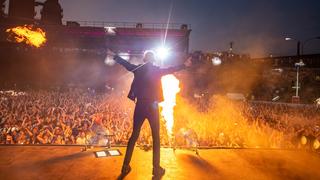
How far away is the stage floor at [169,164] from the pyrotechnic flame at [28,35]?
38.0 m

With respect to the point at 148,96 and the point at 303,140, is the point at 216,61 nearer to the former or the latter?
the point at 303,140

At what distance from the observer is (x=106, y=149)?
6074 mm

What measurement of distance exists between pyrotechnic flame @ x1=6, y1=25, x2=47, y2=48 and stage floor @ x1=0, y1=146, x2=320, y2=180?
38.0 meters

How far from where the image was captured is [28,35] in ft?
138

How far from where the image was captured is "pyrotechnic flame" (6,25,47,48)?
40656 mm

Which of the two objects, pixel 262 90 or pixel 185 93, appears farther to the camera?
pixel 262 90

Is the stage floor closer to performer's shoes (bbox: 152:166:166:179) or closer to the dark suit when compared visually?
performer's shoes (bbox: 152:166:166:179)

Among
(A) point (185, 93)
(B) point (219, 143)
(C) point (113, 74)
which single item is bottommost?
(B) point (219, 143)

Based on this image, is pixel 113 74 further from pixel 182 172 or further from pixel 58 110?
pixel 182 172

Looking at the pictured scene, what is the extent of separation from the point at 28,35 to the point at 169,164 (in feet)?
140

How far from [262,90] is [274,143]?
39589 mm

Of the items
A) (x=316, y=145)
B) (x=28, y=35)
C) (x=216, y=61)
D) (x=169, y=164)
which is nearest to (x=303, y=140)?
(x=316, y=145)

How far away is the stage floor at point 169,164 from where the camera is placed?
15.4ft

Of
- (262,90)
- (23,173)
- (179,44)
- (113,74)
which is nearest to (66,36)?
(113,74)
